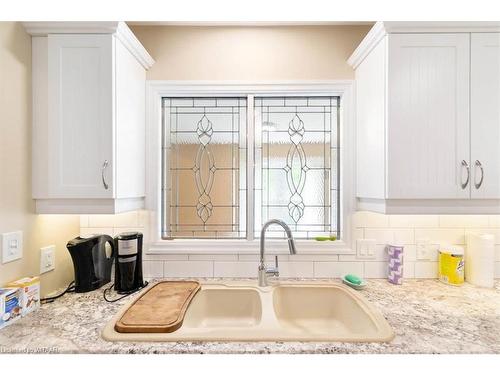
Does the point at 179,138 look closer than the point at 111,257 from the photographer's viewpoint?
No

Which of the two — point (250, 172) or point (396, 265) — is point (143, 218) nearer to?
point (250, 172)

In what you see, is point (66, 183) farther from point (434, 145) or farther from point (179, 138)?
point (434, 145)

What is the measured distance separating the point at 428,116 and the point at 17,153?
1.96 meters

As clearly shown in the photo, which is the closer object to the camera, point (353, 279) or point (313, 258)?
point (353, 279)

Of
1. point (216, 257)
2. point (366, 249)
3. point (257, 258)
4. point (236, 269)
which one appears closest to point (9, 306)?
point (216, 257)

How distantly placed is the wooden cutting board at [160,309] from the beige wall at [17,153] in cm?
56

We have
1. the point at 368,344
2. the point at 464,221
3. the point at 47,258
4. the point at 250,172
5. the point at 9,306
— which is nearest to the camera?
the point at 368,344

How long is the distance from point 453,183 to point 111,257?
189 cm

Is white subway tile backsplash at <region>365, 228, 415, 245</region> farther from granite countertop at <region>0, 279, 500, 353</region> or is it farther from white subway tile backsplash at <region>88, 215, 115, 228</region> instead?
white subway tile backsplash at <region>88, 215, 115, 228</region>

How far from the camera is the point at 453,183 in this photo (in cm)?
126

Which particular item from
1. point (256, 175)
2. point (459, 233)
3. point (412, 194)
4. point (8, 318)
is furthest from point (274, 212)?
point (8, 318)

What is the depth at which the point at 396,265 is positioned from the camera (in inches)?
60.0

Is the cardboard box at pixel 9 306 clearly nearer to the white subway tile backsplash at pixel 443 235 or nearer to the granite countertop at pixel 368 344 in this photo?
the granite countertop at pixel 368 344

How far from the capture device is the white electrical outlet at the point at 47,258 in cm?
134
